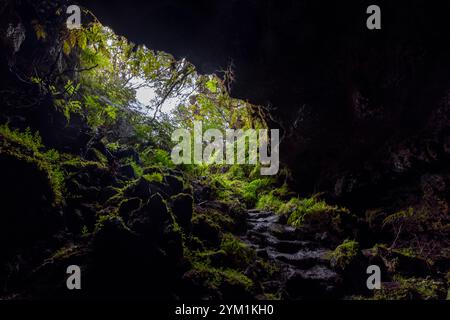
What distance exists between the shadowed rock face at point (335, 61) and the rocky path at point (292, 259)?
1.47m

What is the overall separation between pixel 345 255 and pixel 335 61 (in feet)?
11.2

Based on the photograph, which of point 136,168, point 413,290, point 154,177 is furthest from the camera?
point 136,168

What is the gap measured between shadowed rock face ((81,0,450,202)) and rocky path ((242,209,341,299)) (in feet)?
4.82

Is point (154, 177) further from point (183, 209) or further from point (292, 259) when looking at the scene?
point (292, 259)

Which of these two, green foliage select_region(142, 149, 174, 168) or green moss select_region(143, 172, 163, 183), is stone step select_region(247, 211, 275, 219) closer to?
green foliage select_region(142, 149, 174, 168)

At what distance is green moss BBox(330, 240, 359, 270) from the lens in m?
4.14

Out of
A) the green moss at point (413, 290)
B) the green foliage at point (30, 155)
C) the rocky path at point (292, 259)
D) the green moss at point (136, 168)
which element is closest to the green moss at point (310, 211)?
the rocky path at point (292, 259)

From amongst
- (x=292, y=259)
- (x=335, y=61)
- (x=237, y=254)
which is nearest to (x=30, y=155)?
(x=237, y=254)

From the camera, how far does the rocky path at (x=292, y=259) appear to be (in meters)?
3.75

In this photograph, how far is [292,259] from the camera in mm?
4590

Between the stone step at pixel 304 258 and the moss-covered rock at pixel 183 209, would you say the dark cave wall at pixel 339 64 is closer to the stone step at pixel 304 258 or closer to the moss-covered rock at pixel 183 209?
the stone step at pixel 304 258

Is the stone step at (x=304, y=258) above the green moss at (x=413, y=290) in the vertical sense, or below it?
above

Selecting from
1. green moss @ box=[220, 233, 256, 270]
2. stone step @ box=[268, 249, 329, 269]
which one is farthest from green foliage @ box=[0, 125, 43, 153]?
stone step @ box=[268, 249, 329, 269]
